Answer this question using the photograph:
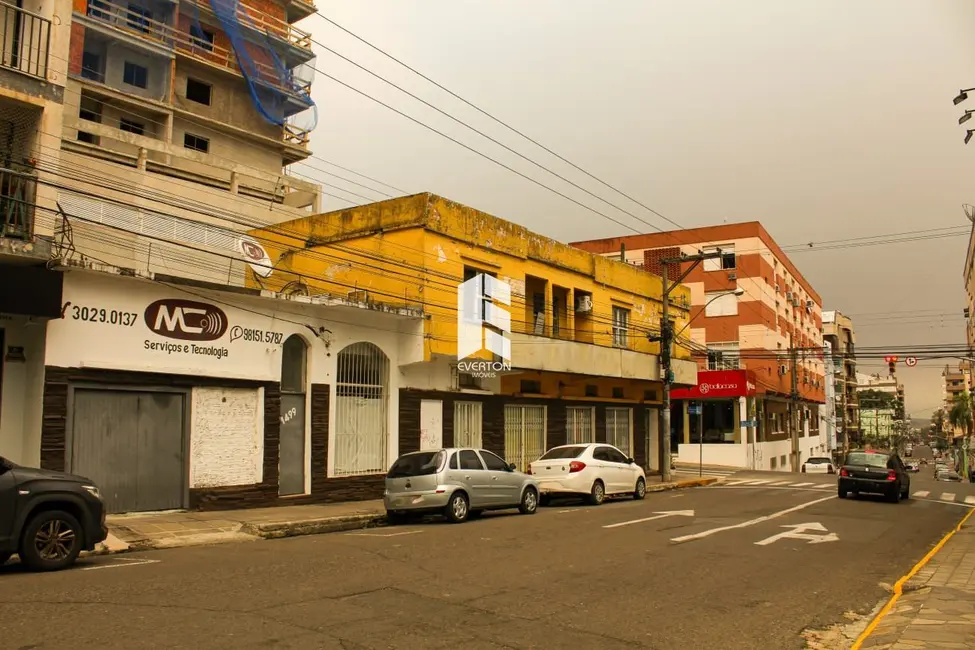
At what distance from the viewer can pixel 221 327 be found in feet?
56.4

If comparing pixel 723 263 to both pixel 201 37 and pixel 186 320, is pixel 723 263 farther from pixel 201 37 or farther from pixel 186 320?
pixel 186 320

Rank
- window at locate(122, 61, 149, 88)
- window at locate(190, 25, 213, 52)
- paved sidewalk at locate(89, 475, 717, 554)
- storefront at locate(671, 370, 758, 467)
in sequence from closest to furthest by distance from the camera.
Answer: paved sidewalk at locate(89, 475, 717, 554) → window at locate(122, 61, 149, 88) → window at locate(190, 25, 213, 52) → storefront at locate(671, 370, 758, 467)

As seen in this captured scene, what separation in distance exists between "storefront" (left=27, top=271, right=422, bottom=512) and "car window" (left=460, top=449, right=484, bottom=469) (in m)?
4.47

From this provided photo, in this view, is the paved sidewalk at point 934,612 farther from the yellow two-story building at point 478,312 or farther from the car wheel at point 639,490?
the yellow two-story building at point 478,312

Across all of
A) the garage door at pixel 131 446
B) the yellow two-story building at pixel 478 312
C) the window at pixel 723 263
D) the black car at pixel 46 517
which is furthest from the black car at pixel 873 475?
the window at pixel 723 263

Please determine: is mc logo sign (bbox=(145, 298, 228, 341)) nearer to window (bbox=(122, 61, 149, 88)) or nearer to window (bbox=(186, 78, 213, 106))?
window (bbox=(122, 61, 149, 88))

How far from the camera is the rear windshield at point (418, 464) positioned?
15.9m

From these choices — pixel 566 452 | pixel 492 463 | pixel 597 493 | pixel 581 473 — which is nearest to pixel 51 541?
pixel 492 463

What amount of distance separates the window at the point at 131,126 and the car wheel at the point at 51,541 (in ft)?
111

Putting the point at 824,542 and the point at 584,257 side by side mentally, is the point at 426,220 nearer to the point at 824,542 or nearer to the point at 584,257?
the point at 584,257

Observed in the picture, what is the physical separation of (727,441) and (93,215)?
4345cm

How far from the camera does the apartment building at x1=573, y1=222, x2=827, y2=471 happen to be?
1998 inches

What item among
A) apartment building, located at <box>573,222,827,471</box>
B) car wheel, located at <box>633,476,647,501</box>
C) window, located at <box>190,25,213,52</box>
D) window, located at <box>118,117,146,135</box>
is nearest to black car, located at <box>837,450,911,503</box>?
car wheel, located at <box>633,476,647,501</box>

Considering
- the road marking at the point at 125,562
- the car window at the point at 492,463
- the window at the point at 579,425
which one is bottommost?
the road marking at the point at 125,562
